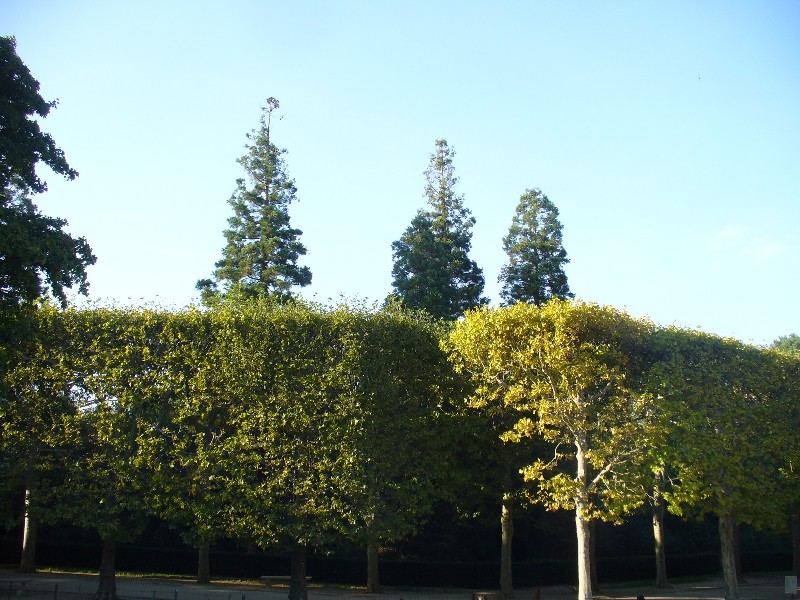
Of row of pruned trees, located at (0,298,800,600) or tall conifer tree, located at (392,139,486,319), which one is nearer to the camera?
row of pruned trees, located at (0,298,800,600)

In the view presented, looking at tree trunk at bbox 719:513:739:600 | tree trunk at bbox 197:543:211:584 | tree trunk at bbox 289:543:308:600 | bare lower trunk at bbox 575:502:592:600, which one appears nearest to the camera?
bare lower trunk at bbox 575:502:592:600

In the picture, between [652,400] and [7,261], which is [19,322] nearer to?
[7,261]

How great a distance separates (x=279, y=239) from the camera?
43375 millimetres

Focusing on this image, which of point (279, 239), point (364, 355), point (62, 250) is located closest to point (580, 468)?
point (364, 355)

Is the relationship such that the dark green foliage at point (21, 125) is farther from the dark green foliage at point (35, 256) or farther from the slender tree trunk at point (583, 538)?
the slender tree trunk at point (583, 538)

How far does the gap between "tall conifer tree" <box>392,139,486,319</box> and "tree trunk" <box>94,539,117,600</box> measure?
73.4 ft

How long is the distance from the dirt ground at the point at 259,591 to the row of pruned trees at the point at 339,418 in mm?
3190

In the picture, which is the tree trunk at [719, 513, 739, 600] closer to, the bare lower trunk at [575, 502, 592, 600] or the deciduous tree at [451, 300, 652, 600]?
the deciduous tree at [451, 300, 652, 600]

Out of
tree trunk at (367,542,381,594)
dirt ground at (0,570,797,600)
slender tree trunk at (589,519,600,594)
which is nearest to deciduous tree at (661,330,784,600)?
dirt ground at (0,570,797,600)

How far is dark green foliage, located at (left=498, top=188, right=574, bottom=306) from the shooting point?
4753cm

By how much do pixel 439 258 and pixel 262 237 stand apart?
1127cm

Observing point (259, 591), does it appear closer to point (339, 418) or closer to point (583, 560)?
point (339, 418)

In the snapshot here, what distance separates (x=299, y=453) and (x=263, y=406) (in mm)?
2298

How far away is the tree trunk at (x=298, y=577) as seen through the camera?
90.4ft
